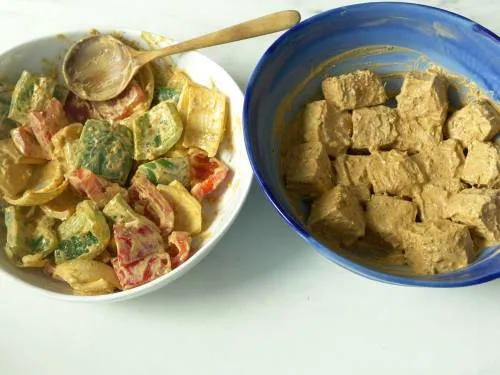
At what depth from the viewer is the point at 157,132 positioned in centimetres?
126

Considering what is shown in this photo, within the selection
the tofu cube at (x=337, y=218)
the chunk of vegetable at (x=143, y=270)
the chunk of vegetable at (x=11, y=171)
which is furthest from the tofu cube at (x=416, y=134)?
the chunk of vegetable at (x=11, y=171)

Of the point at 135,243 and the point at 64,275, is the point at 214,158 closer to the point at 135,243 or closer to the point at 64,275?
the point at 135,243

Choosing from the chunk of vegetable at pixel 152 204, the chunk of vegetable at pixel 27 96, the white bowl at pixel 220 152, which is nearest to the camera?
the white bowl at pixel 220 152

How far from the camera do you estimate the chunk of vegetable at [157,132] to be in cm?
Result: 125

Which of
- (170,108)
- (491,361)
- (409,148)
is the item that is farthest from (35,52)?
(491,361)

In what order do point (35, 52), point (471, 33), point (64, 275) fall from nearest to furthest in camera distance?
1. point (64, 275)
2. point (471, 33)
3. point (35, 52)

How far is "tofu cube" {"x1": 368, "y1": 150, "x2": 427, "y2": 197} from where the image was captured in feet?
3.97

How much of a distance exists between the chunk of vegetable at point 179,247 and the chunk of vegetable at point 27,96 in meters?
0.43

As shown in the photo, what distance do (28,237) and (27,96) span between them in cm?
32

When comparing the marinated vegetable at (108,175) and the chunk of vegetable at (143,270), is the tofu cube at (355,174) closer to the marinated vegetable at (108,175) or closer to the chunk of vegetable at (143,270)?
the marinated vegetable at (108,175)

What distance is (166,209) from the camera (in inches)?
46.1

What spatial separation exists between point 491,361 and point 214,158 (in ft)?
2.21

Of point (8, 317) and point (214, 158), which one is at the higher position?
point (214, 158)

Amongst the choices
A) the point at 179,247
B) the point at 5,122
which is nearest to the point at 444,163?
the point at 179,247
